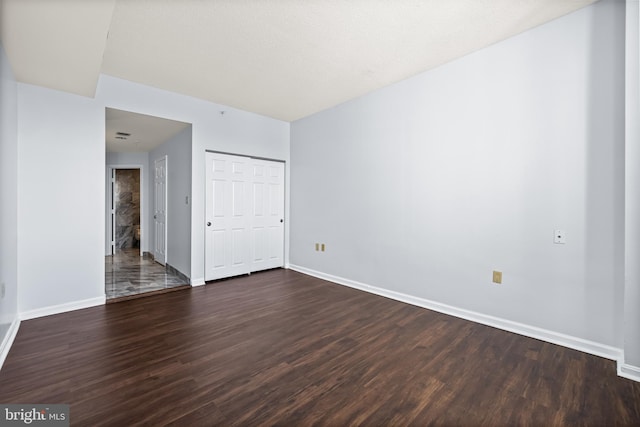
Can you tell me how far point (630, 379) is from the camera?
2.04 m

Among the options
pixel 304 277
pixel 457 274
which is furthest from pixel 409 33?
pixel 304 277

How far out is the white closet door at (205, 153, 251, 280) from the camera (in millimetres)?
4426

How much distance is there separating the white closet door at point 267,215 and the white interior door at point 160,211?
1776 mm

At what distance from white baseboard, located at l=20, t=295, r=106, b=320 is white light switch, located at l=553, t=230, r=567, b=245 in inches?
190

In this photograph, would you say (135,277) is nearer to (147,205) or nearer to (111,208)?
(147,205)

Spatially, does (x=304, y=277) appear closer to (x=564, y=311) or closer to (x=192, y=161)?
(x=192, y=161)

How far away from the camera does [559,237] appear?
8.32ft

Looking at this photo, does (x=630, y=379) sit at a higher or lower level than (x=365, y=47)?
lower

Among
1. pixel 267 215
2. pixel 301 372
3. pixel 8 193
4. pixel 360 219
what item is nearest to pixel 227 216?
pixel 267 215

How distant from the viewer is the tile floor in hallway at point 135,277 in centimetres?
397

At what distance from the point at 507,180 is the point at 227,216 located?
3.82 metres

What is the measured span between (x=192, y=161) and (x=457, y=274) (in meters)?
3.82

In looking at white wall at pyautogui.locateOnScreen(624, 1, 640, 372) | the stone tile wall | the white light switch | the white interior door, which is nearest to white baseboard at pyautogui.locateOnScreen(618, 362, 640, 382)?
white wall at pyautogui.locateOnScreen(624, 1, 640, 372)

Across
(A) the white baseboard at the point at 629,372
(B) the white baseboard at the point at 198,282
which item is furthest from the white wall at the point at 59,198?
(A) the white baseboard at the point at 629,372
